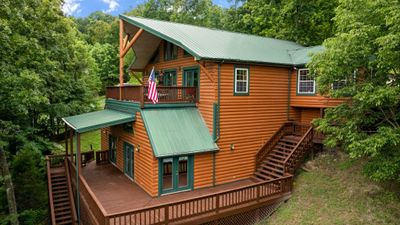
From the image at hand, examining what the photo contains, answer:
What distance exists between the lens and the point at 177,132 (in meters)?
12.0

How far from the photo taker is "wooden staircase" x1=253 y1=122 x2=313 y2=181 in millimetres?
12492

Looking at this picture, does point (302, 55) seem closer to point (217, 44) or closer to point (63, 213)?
point (217, 44)

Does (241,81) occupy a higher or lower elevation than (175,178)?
higher

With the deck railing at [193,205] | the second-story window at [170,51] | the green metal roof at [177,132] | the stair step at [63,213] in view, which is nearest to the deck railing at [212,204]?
the deck railing at [193,205]

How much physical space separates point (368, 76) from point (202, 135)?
6499 mm

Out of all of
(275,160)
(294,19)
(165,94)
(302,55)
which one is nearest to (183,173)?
(165,94)

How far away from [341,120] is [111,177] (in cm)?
1038

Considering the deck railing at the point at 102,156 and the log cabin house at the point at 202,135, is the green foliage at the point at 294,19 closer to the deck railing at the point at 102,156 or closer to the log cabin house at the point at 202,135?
the log cabin house at the point at 202,135

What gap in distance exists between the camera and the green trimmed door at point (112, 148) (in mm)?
15935

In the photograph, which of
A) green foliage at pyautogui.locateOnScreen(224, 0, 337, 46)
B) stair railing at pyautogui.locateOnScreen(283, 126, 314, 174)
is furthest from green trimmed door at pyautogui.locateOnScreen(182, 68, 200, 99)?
green foliage at pyautogui.locateOnScreen(224, 0, 337, 46)

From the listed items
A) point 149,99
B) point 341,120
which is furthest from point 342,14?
point 149,99

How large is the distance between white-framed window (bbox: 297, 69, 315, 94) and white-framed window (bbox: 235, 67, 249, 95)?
10.7 ft

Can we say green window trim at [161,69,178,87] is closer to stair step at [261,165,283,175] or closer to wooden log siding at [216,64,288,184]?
wooden log siding at [216,64,288,184]

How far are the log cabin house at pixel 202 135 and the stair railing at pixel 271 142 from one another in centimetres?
5
